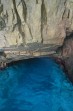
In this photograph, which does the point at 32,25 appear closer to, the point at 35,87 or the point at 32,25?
the point at 32,25

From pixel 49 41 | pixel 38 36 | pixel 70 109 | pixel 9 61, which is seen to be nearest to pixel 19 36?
pixel 38 36

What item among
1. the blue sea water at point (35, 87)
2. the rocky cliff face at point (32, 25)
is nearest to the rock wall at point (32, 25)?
the rocky cliff face at point (32, 25)

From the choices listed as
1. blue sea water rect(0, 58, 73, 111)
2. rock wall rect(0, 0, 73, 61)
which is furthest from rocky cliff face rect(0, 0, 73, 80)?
blue sea water rect(0, 58, 73, 111)

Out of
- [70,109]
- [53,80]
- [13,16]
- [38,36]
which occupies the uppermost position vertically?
[13,16]

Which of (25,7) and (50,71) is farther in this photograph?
(50,71)

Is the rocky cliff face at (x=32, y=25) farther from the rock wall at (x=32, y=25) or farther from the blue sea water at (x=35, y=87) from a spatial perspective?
the blue sea water at (x=35, y=87)

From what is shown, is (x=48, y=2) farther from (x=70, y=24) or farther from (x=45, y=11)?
(x=70, y=24)
